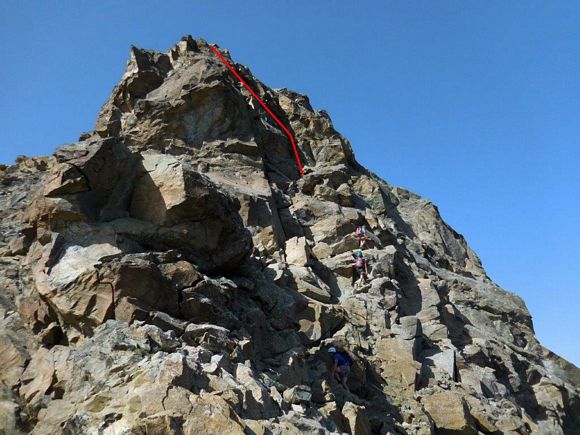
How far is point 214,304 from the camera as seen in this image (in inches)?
645

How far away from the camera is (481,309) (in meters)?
40.4

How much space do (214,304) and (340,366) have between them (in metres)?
6.08

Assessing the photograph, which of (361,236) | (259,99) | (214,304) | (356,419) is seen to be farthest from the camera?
(259,99)

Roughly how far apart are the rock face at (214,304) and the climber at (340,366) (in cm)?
43

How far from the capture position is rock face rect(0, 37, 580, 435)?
1212 centimetres

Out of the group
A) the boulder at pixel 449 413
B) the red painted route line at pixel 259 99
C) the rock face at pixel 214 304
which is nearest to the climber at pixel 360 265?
the rock face at pixel 214 304

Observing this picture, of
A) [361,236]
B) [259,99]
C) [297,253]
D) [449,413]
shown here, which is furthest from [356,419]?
[259,99]

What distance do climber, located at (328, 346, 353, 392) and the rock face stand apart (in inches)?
16.9

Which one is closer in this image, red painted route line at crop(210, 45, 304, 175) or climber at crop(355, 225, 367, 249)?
climber at crop(355, 225, 367, 249)

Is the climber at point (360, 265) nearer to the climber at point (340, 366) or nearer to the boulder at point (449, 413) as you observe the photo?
the boulder at point (449, 413)

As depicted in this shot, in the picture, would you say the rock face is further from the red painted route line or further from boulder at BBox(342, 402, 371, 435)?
the red painted route line

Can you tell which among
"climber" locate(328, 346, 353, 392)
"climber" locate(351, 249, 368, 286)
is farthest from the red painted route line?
"climber" locate(328, 346, 353, 392)

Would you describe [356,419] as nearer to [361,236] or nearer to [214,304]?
[214,304]

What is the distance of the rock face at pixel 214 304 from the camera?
12117mm
